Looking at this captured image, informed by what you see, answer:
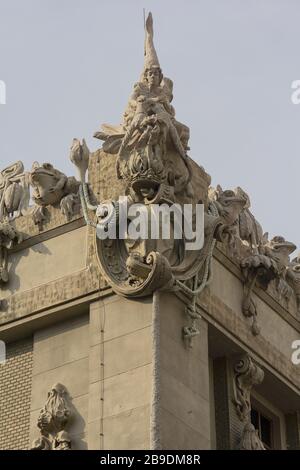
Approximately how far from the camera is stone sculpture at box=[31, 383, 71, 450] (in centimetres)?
3538

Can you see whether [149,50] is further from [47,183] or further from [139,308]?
[139,308]

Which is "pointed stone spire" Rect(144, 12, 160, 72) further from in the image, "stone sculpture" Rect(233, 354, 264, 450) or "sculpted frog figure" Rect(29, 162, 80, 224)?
"stone sculpture" Rect(233, 354, 264, 450)

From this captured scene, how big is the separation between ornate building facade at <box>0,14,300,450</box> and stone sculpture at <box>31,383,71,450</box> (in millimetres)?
36

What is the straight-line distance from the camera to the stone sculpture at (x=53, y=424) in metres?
35.4

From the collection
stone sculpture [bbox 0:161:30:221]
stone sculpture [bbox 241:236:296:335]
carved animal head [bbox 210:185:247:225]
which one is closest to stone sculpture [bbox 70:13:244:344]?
stone sculpture [bbox 241:236:296:335]

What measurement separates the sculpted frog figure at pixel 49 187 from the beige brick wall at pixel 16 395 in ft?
9.49

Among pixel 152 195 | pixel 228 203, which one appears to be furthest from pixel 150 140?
pixel 228 203

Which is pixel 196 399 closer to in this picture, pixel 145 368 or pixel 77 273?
pixel 145 368

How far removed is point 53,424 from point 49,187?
18.4 ft

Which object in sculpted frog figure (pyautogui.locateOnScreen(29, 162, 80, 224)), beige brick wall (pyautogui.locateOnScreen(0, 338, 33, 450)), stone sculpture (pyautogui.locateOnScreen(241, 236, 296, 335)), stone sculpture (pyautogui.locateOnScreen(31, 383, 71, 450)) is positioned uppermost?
sculpted frog figure (pyautogui.locateOnScreen(29, 162, 80, 224))

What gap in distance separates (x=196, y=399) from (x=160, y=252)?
303 centimetres

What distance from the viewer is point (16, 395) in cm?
3712

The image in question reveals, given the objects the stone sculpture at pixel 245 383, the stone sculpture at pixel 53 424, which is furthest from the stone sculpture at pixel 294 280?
the stone sculpture at pixel 53 424
